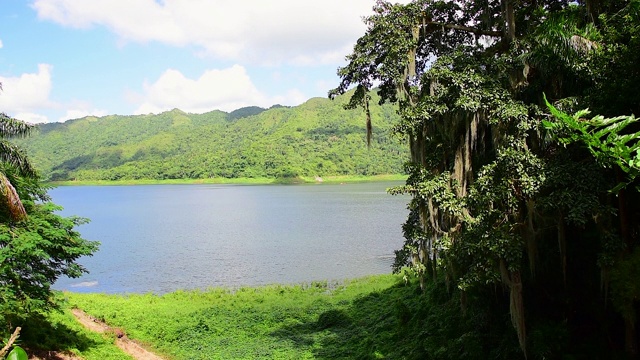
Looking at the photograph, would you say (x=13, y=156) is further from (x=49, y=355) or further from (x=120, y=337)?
(x=120, y=337)

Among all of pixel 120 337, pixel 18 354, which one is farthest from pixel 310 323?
pixel 18 354

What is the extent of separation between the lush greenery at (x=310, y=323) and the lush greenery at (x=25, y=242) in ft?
21.1

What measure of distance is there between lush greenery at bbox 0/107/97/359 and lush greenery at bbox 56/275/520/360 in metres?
6.44

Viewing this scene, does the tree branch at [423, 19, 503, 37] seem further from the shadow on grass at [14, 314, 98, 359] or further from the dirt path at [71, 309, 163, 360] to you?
the shadow on grass at [14, 314, 98, 359]

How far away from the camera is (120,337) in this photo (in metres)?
20.4

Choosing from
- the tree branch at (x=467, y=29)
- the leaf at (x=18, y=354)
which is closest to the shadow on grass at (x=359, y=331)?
the tree branch at (x=467, y=29)

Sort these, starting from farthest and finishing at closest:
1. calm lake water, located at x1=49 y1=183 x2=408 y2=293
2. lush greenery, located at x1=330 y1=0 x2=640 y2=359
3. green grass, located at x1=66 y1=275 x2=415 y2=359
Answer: calm lake water, located at x1=49 y1=183 x2=408 y2=293, green grass, located at x1=66 y1=275 x2=415 y2=359, lush greenery, located at x1=330 y1=0 x2=640 y2=359

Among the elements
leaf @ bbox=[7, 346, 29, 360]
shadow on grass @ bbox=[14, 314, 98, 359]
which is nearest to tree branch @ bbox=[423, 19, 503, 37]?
leaf @ bbox=[7, 346, 29, 360]

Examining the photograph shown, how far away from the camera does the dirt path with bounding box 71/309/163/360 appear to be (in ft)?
62.5

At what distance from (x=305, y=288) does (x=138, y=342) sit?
13514 millimetres

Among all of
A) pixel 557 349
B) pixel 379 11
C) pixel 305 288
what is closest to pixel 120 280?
pixel 305 288

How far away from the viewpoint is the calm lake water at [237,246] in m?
36.9

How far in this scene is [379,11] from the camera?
14.7m

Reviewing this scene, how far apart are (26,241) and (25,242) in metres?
0.07
